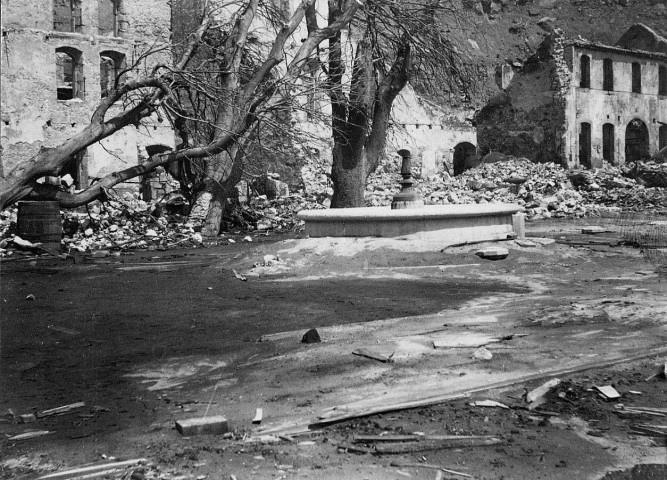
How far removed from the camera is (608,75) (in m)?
36.1

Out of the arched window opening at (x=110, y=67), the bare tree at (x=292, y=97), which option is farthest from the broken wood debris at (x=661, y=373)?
the arched window opening at (x=110, y=67)

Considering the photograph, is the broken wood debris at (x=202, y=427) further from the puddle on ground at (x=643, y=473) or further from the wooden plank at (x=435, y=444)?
the puddle on ground at (x=643, y=473)

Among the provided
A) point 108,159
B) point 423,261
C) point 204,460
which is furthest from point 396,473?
point 108,159

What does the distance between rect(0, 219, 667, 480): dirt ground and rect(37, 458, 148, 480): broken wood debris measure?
0.06 metres

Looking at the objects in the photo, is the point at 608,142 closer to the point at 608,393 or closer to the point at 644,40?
the point at 644,40

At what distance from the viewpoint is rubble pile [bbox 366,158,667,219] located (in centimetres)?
2277

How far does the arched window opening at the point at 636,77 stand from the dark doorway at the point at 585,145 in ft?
13.2

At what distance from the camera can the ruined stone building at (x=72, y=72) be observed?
2498cm

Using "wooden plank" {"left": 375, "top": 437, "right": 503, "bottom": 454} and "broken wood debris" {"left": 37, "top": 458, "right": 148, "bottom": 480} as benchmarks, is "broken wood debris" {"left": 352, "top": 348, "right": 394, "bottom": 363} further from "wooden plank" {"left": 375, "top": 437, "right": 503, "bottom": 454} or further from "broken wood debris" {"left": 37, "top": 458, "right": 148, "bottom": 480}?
"broken wood debris" {"left": 37, "top": 458, "right": 148, "bottom": 480}

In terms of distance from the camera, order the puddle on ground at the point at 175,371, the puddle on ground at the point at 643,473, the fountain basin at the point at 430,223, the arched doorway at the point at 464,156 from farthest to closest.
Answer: the arched doorway at the point at 464,156 → the fountain basin at the point at 430,223 → the puddle on ground at the point at 175,371 → the puddle on ground at the point at 643,473

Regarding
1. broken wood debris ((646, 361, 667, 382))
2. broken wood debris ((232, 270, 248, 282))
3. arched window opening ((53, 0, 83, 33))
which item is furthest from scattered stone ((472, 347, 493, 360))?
arched window opening ((53, 0, 83, 33))

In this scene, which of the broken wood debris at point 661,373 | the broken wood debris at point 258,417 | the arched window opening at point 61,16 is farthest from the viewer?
the arched window opening at point 61,16

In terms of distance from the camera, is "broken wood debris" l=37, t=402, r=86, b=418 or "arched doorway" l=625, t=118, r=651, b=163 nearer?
"broken wood debris" l=37, t=402, r=86, b=418

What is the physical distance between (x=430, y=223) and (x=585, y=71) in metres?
28.1
